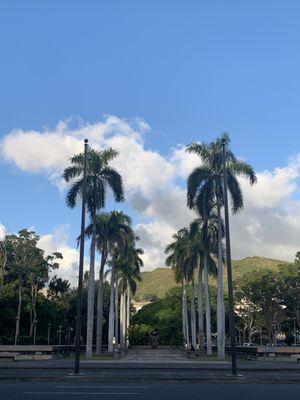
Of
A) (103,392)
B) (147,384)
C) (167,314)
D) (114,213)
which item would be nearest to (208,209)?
(114,213)

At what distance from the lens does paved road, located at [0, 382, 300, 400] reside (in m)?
12.8

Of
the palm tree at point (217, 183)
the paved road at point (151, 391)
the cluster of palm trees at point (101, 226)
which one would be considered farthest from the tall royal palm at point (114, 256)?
the paved road at point (151, 391)

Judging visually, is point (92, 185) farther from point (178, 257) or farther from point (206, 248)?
point (178, 257)

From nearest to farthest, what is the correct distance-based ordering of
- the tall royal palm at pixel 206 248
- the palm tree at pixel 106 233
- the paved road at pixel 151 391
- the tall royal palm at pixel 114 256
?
the paved road at pixel 151 391 → the tall royal palm at pixel 206 248 → the palm tree at pixel 106 233 → the tall royal palm at pixel 114 256

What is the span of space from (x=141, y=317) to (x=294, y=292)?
140 feet

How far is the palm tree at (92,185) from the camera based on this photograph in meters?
37.8

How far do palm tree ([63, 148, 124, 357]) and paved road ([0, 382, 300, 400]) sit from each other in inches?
838

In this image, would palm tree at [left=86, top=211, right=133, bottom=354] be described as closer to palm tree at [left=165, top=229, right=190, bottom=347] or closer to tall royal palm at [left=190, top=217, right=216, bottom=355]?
tall royal palm at [left=190, top=217, right=216, bottom=355]

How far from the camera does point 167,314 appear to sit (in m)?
93.3

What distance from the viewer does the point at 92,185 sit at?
38.2m

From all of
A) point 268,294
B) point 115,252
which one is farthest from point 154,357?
point 268,294

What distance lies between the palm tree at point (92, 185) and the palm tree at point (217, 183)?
19.8 ft

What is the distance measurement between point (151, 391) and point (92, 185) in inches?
995

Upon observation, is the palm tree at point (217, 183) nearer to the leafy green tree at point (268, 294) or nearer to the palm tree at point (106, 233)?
the palm tree at point (106, 233)
